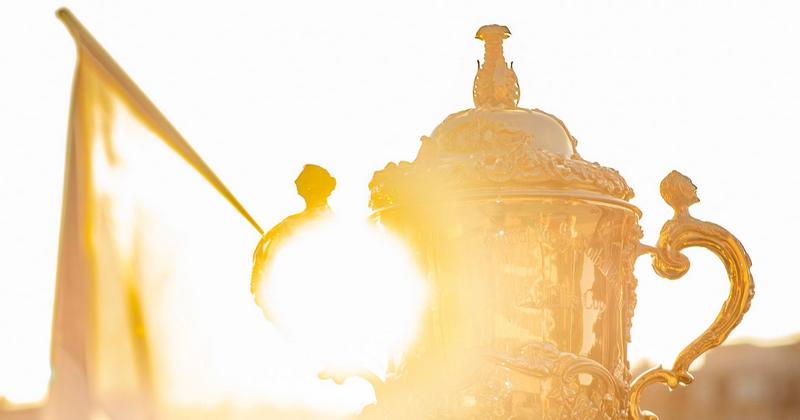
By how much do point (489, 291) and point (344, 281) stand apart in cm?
28

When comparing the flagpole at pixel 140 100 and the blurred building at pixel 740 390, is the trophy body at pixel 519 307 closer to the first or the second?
the flagpole at pixel 140 100

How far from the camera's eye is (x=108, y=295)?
201 cm

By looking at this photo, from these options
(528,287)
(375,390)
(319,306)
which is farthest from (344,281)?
(528,287)

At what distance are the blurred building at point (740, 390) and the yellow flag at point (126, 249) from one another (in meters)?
39.7

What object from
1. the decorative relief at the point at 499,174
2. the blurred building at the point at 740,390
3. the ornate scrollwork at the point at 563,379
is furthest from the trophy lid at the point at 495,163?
the blurred building at the point at 740,390

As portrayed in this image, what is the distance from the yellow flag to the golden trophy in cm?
32

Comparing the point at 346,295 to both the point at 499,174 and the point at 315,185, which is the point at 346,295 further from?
the point at 499,174

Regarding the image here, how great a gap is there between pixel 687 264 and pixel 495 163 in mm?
408

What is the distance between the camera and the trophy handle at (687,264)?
2.19 metres

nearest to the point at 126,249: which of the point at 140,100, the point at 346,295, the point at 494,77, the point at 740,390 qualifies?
the point at 140,100

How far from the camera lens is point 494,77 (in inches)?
92.0

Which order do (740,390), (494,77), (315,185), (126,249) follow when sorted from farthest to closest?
(740,390)
(494,77)
(315,185)
(126,249)

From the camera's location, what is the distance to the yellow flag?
198cm

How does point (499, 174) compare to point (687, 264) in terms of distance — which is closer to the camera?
point (499, 174)
